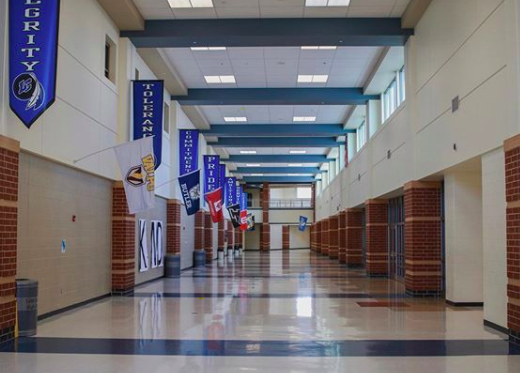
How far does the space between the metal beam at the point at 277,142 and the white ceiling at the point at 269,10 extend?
1769 cm

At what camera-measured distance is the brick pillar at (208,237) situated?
112 feet

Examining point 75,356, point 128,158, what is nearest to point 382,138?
point 128,158

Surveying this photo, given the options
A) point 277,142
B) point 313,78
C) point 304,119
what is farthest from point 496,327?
point 277,142

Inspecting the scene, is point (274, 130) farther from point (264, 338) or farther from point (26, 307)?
point (26, 307)

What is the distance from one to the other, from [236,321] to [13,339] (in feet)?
12.7

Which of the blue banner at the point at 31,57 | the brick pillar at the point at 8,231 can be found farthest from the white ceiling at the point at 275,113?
the brick pillar at the point at 8,231

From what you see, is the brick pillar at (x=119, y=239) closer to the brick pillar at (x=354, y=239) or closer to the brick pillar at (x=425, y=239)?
the brick pillar at (x=425, y=239)

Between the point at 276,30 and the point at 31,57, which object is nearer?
the point at 31,57

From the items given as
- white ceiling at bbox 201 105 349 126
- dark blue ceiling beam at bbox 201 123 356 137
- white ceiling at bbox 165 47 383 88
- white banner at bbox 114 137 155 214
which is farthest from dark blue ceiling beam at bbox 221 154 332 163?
white banner at bbox 114 137 155 214

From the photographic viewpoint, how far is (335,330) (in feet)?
32.9

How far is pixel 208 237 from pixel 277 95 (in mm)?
14255

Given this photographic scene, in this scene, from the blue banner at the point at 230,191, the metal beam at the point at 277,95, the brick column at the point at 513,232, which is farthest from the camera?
the blue banner at the point at 230,191

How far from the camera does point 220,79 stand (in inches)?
842

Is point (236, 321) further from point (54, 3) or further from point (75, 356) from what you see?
point (54, 3)
